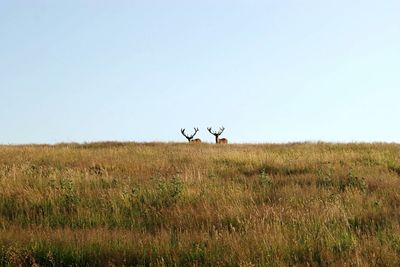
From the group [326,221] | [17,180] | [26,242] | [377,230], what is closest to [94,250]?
[26,242]

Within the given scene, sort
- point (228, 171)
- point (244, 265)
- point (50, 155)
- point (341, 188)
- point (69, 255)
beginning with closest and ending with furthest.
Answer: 1. point (244, 265)
2. point (69, 255)
3. point (341, 188)
4. point (228, 171)
5. point (50, 155)

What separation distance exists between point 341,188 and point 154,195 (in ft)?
12.5

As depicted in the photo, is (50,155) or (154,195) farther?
(50,155)

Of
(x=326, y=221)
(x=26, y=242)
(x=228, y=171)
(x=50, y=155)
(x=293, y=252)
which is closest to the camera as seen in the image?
(x=293, y=252)

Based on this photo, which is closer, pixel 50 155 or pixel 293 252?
pixel 293 252

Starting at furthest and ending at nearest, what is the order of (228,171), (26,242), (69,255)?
(228,171) < (26,242) < (69,255)

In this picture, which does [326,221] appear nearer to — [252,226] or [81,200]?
[252,226]

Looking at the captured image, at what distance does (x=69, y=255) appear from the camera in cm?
520

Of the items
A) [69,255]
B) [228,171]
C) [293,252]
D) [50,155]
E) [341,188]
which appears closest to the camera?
[293,252]

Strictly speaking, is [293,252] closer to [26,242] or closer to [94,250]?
[94,250]

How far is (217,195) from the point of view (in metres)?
8.41

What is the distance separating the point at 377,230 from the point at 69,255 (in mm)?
3745

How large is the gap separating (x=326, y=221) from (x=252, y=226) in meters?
0.92

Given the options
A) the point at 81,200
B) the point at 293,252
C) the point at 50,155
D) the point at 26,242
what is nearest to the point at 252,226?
the point at 293,252
